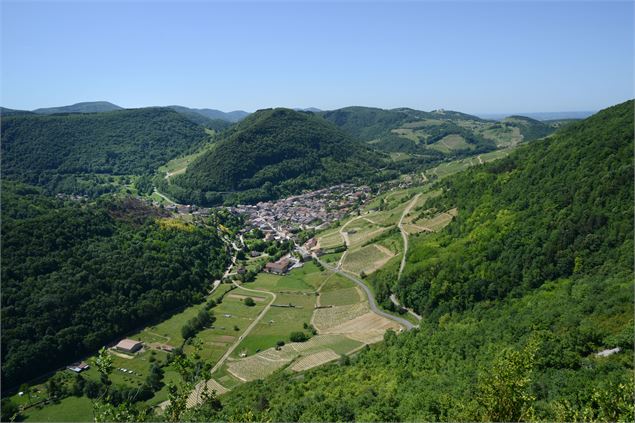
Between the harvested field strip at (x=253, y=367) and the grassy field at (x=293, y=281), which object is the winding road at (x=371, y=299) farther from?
the harvested field strip at (x=253, y=367)

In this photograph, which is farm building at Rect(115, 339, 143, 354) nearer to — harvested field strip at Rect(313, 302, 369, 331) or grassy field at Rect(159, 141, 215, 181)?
A: harvested field strip at Rect(313, 302, 369, 331)

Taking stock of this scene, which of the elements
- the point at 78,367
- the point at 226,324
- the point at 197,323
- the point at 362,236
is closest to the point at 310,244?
the point at 362,236

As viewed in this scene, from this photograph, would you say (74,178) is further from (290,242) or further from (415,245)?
(415,245)

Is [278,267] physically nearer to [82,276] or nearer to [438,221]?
[438,221]

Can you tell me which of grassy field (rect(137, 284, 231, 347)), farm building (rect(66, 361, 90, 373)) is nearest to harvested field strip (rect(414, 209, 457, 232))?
grassy field (rect(137, 284, 231, 347))

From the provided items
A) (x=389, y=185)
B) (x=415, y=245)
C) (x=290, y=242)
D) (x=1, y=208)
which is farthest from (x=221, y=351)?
(x=389, y=185)

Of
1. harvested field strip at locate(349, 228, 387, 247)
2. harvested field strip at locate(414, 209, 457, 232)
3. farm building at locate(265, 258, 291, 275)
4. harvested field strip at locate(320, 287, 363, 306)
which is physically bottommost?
harvested field strip at locate(320, 287, 363, 306)
